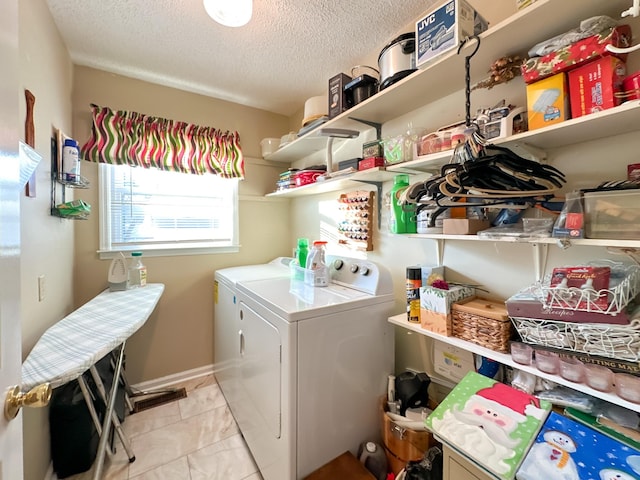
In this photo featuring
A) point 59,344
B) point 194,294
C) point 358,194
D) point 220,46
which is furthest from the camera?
point 194,294

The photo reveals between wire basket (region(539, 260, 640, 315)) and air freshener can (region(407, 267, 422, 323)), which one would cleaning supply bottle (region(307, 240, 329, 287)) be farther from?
wire basket (region(539, 260, 640, 315))

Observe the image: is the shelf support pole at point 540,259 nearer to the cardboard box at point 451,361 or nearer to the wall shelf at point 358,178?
the cardboard box at point 451,361

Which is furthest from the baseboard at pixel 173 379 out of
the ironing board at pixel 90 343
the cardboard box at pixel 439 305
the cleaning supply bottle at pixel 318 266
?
the cardboard box at pixel 439 305

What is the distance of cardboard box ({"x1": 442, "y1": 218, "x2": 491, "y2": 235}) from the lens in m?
1.12

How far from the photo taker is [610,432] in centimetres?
84

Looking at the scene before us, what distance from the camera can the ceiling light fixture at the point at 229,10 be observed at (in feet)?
4.29

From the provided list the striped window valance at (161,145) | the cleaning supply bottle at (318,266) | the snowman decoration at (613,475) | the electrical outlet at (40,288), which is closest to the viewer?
the snowman decoration at (613,475)

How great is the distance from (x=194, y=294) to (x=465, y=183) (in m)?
2.36

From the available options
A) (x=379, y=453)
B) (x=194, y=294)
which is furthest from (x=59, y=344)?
(x=379, y=453)

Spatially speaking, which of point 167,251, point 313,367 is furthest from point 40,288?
point 313,367

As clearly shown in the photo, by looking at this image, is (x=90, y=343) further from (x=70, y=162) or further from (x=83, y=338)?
(x=70, y=162)

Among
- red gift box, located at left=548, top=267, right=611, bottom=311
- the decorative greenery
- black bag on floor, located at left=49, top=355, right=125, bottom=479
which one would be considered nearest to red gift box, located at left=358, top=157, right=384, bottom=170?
the decorative greenery

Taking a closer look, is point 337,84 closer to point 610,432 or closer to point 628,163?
point 628,163

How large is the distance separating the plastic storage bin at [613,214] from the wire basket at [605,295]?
15 cm
